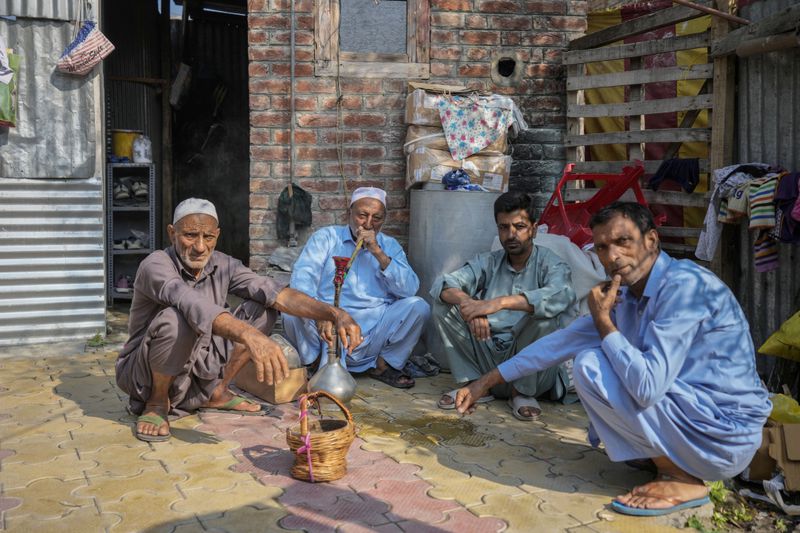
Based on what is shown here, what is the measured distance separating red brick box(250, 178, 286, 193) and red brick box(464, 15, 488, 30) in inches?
77.3

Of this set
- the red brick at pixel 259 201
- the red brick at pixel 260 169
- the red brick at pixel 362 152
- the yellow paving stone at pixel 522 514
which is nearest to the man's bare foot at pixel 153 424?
the yellow paving stone at pixel 522 514

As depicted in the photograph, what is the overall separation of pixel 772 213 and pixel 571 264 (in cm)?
123

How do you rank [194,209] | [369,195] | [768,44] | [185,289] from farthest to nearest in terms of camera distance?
[369,195], [768,44], [194,209], [185,289]

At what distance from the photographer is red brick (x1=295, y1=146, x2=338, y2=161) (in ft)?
20.5

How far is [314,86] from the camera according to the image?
6230mm

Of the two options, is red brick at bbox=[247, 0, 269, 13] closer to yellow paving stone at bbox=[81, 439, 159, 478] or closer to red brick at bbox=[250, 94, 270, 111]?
red brick at bbox=[250, 94, 270, 111]

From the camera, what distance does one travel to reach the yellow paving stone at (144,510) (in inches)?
113

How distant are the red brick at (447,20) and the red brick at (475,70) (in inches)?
12.9

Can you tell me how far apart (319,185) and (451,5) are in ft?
5.90

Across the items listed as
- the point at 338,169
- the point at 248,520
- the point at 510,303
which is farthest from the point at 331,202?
the point at 248,520

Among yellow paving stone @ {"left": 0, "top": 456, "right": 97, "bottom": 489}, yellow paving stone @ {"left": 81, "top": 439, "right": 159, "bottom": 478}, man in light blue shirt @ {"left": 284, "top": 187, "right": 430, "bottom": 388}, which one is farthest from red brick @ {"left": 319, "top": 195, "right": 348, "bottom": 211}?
yellow paving stone @ {"left": 0, "top": 456, "right": 97, "bottom": 489}

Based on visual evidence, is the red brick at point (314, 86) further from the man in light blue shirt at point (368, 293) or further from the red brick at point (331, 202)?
the man in light blue shirt at point (368, 293)

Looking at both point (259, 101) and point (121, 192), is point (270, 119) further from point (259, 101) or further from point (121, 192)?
point (121, 192)

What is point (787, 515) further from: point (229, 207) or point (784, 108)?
point (229, 207)
